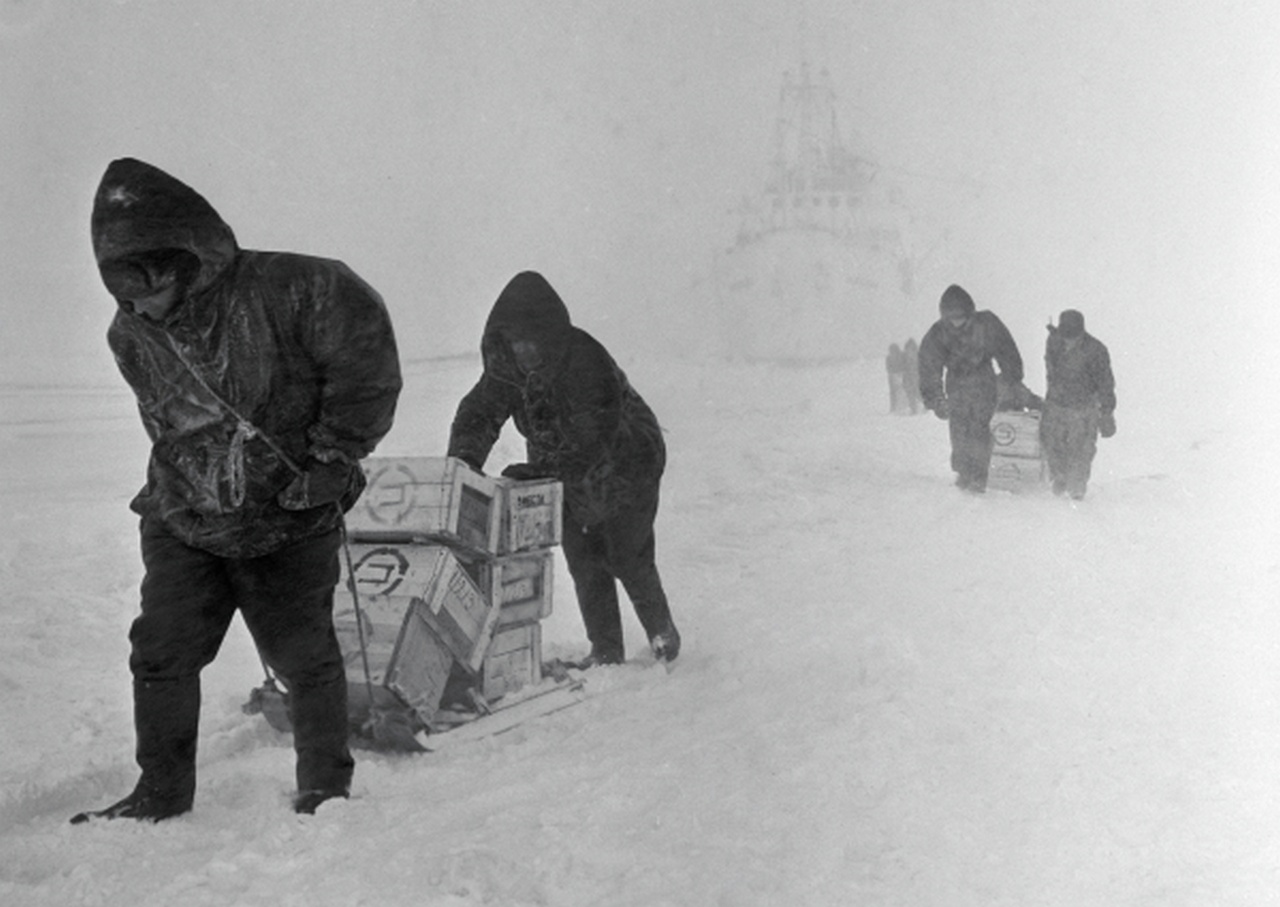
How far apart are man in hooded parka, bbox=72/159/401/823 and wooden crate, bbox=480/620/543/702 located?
3.79ft

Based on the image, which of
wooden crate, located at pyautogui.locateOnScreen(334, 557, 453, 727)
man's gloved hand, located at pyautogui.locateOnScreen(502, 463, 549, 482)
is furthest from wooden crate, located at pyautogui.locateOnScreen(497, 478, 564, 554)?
wooden crate, located at pyautogui.locateOnScreen(334, 557, 453, 727)

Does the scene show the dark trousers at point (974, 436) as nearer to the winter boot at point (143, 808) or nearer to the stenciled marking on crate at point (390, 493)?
the stenciled marking on crate at point (390, 493)

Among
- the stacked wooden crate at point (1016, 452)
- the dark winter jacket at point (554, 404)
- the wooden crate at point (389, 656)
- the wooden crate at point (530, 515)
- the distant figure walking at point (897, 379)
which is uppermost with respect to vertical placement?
the dark winter jacket at point (554, 404)

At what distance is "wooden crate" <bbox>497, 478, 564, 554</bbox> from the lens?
172 inches

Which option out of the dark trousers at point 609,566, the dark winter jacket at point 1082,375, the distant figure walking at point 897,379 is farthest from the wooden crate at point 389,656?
the distant figure walking at point 897,379

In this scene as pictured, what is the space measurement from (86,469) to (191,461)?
10.3 metres

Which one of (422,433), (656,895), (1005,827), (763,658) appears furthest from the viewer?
(422,433)

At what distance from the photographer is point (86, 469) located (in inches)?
486

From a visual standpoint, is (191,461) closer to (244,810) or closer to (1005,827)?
(244,810)

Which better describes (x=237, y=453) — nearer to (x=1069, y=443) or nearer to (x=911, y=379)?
(x=1069, y=443)

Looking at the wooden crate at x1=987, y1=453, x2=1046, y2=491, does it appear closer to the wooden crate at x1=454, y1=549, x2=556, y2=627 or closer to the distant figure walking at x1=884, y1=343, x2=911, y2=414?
the wooden crate at x1=454, y1=549, x2=556, y2=627

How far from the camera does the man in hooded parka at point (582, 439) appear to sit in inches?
190

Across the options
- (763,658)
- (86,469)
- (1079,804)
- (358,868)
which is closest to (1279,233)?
(1079,804)

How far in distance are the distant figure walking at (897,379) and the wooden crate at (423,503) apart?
18812mm
